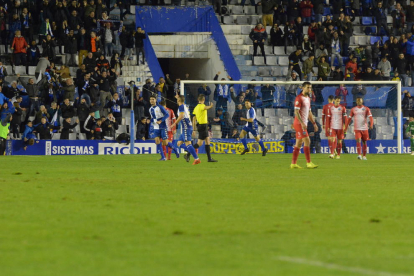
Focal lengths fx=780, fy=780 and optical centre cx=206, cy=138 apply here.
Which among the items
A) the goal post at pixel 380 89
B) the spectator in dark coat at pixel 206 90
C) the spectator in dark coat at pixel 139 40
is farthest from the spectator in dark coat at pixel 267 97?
the spectator in dark coat at pixel 139 40

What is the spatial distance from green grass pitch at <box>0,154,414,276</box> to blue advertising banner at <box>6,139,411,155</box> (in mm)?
17333

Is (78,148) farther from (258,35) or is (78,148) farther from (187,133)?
(258,35)

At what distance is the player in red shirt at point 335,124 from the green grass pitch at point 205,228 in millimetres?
13048

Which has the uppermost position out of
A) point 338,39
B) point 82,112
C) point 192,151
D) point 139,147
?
point 338,39

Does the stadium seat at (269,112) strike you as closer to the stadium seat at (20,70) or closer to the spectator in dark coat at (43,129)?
the spectator in dark coat at (43,129)

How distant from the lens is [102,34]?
3669 centimetres

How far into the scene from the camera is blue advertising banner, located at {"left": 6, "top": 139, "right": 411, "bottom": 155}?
3152 cm

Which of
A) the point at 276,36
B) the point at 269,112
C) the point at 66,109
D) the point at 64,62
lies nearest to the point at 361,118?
the point at 269,112

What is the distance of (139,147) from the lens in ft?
107

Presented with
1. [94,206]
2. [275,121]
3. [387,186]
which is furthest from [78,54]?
[94,206]

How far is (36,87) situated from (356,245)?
90.3 feet

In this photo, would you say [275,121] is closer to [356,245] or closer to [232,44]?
[232,44]

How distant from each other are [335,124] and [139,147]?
356 inches

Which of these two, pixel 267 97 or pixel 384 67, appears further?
pixel 384 67
